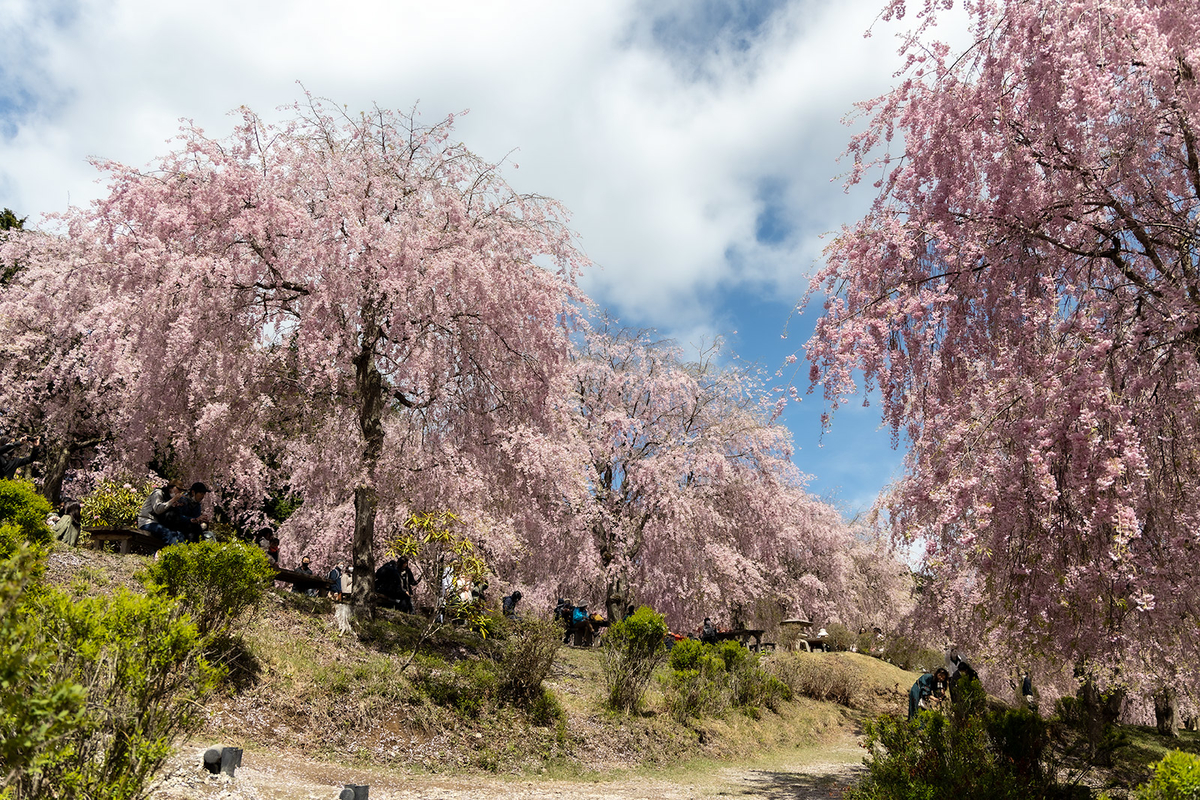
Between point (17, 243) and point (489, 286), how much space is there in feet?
55.0

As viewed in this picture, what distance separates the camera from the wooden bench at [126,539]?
9.81 metres

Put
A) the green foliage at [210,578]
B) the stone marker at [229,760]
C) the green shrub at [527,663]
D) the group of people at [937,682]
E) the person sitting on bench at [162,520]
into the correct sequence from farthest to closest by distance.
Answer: the person sitting on bench at [162,520] < the group of people at [937,682] < the green shrub at [527,663] < the green foliage at [210,578] < the stone marker at [229,760]

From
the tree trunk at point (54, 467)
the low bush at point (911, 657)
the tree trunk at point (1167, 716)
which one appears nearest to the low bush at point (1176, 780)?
the tree trunk at point (1167, 716)

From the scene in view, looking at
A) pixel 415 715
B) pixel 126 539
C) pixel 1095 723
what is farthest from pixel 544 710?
pixel 1095 723

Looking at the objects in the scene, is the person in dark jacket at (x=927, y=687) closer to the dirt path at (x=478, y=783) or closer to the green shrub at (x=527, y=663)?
the dirt path at (x=478, y=783)

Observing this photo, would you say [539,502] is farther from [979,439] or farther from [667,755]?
[979,439]

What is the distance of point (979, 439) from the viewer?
5.85m

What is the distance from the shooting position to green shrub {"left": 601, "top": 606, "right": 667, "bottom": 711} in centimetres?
1052

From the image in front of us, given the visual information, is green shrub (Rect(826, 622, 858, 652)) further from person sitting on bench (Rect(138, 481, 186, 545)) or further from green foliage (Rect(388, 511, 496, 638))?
person sitting on bench (Rect(138, 481, 186, 545))

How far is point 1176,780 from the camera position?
9.84ft

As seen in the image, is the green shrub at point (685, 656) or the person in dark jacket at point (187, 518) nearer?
the person in dark jacket at point (187, 518)

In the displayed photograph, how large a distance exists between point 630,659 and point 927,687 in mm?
4237

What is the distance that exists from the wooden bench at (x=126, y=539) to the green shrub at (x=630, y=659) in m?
6.66

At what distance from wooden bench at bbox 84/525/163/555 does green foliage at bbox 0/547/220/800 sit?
23.3 ft
